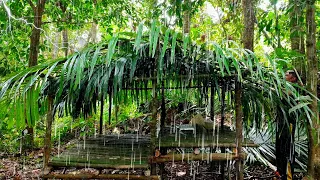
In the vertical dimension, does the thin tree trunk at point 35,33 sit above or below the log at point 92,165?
above

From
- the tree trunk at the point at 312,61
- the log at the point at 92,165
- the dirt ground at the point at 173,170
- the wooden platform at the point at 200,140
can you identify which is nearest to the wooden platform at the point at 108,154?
the log at the point at 92,165

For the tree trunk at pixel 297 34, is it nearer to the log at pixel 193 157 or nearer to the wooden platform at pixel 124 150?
the wooden platform at pixel 124 150

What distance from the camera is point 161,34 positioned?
309 cm

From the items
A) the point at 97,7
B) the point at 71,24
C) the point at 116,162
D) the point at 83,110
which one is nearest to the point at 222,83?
the point at 116,162

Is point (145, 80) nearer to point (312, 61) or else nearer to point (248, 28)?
point (312, 61)

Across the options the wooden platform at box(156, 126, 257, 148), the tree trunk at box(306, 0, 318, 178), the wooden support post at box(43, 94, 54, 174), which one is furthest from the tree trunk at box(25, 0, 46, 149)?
the tree trunk at box(306, 0, 318, 178)

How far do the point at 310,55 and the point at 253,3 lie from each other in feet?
5.15

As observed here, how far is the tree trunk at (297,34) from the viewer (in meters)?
3.16

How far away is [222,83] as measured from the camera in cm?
412

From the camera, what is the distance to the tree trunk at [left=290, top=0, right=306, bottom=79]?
3.16 meters

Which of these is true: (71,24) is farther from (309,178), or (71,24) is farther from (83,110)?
(309,178)

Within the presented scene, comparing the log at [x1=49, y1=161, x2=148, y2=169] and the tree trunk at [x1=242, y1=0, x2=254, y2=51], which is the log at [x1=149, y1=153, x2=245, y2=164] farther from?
the tree trunk at [x1=242, y1=0, x2=254, y2=51]

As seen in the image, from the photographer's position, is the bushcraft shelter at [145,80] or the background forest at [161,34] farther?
the background forest at [161,34]

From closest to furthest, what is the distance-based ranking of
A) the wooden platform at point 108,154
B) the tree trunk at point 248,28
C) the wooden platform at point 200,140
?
the wooden platform at point 108,154, the wooden platform at point 200,140, the tree trunk at point 248,28
